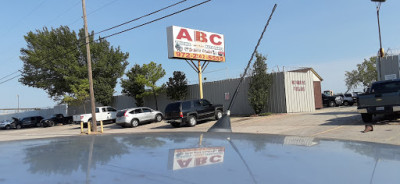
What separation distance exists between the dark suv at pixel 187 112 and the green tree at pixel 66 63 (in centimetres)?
1645

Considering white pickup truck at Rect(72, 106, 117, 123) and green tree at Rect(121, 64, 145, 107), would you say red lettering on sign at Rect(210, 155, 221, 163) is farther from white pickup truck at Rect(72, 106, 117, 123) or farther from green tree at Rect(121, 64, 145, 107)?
green tree at Rect(121, 64, 145, 107)

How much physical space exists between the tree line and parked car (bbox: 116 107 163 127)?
4058mm

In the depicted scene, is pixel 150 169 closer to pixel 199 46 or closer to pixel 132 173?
pixel 132 173

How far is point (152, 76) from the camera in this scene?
95.6 ft

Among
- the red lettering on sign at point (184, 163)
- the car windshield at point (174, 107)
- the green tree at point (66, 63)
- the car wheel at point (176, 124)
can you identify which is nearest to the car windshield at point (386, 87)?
the car windshield at point (174, 107)

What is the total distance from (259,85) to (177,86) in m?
8.40

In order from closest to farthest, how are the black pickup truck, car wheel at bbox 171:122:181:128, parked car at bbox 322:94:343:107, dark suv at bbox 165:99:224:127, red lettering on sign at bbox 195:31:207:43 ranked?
the black pickup truck, dark suv at bbox 165:99:224:127, car wheel at bbox 171:122:181:128, red lettering on sign at bbox 195:31:207:43, parked car at bbox 322:94:343:107

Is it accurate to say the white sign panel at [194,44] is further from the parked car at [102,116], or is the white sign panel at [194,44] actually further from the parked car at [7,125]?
the parked car at [7,125]

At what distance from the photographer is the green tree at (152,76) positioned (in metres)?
28.8

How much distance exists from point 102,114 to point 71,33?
13.7 meters

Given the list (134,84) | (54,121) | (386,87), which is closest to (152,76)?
(134,84)

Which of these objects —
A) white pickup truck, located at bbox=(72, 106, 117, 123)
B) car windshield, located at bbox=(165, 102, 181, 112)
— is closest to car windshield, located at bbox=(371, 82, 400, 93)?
car windshield, located at bbox=(165, 102, 181, 112)

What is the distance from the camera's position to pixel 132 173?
2754 mm

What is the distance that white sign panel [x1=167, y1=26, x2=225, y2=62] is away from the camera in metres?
23.1
